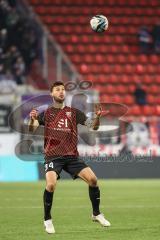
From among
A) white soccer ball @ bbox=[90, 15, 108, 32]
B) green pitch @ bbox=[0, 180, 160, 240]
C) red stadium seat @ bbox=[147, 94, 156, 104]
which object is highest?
red stadium seat @ bbox=[147, 94, 156, 104]

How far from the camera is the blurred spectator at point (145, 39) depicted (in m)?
31.2

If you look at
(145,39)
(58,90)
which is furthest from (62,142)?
(145,39)

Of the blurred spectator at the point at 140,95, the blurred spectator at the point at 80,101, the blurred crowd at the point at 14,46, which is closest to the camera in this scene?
the blurred spectator at the point at 80,101

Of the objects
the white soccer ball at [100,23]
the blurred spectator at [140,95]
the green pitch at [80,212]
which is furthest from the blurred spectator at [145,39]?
the white soccer ball at [100,23]

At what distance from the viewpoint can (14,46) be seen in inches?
1025

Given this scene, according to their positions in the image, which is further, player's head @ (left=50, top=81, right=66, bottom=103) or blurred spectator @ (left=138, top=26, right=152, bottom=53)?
blurred spectator @ (left=138, top=26, right=152, bottom=53)

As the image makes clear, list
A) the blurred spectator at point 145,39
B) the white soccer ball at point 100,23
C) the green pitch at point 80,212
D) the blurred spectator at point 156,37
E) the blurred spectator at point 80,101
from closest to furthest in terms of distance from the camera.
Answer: the green pitch at point 80,212 < the white soccer ball at point 100,23 < the blurred spectator at point 80,101 < the blurred spectator at point 156,37 < the blurred spectator at point 145,39

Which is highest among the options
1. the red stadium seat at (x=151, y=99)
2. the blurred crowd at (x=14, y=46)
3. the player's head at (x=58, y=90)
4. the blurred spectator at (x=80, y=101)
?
the blurred crowd at (x=14, y=46)

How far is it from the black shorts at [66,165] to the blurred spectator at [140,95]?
18265mm

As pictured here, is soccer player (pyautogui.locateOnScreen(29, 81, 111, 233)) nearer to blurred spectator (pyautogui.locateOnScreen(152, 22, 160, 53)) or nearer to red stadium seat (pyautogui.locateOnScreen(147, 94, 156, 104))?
red stadium seat (pyautogui.locateOnScreen(147, 94, 156, 104))

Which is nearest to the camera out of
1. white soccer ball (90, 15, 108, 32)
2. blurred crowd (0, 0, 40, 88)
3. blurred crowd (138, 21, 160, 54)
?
white soccer ball (90, 15, 108, 32)

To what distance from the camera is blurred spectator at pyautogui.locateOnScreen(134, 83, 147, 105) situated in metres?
A: 28.5

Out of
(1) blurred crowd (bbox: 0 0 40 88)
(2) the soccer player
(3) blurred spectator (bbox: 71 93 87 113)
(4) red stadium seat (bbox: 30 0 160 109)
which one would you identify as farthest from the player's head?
(4) red stadium seat (bbox: 30 0 160 109)

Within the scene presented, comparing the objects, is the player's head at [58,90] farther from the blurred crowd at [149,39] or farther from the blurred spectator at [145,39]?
the blurred spectator at [145,39]
